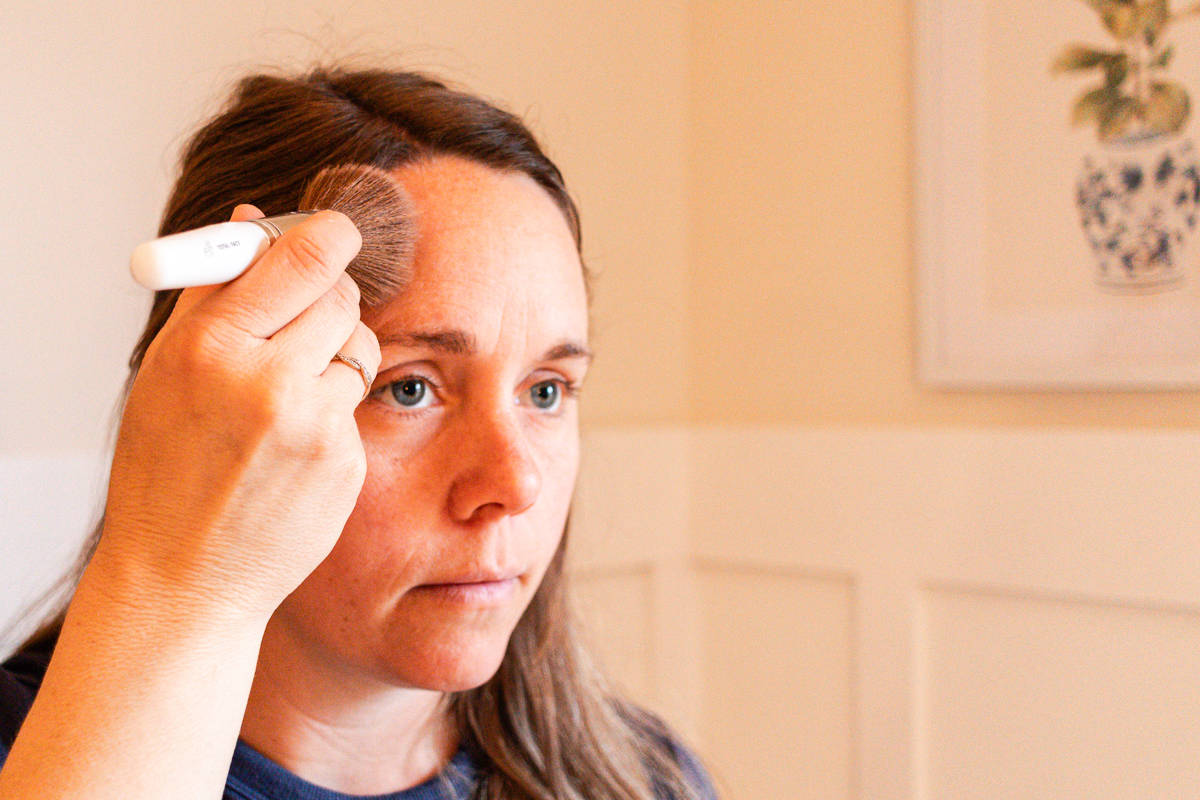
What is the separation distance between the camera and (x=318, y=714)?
2.49 feet

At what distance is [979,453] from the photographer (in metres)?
1.35

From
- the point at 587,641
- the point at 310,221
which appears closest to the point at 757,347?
the point at 587,641

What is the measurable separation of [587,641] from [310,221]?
63 centimetres

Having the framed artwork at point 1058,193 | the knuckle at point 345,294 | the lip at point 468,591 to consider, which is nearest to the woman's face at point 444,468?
the lip at point 468,591

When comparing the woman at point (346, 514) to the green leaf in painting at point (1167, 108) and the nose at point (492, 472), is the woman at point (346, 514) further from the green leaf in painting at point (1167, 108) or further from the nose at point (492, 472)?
the green leaf in painting at point (1167, 108)

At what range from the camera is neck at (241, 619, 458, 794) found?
2.47 ft

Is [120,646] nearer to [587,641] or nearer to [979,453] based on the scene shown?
[587,641]

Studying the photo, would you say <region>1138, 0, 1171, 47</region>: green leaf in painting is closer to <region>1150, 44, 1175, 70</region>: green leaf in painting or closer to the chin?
<region>1150, 44, 1175, 70</region>: green leaf in painting

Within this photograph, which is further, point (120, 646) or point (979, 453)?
point (979, 453)

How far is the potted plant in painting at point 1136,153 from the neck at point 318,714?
3.15 feet

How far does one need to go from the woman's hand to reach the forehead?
0.59ft

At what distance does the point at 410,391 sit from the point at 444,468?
0.06 m

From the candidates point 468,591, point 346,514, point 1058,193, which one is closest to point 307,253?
point 346,514

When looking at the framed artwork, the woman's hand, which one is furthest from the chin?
the framed artwork
